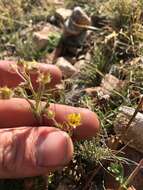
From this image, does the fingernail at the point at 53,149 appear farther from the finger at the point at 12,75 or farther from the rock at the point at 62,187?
the finger at the point at 12,75

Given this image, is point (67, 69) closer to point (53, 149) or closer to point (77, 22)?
point (77, 22)

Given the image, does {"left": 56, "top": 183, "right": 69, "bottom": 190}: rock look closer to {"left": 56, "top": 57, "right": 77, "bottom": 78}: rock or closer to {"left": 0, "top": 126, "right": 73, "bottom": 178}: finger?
{"left": 0, "top": 126, "right": 73, "bottom": 178}: finger

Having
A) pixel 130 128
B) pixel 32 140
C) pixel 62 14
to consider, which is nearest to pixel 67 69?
pixel 62 14

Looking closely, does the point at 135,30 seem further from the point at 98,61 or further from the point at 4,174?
the point at 4,174

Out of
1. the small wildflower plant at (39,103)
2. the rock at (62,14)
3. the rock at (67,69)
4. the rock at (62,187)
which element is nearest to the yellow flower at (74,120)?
the small wildflower plant at (39,103)

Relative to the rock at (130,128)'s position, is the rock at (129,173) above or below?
below

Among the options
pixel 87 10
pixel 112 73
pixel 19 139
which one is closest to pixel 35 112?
pixel 19 139
